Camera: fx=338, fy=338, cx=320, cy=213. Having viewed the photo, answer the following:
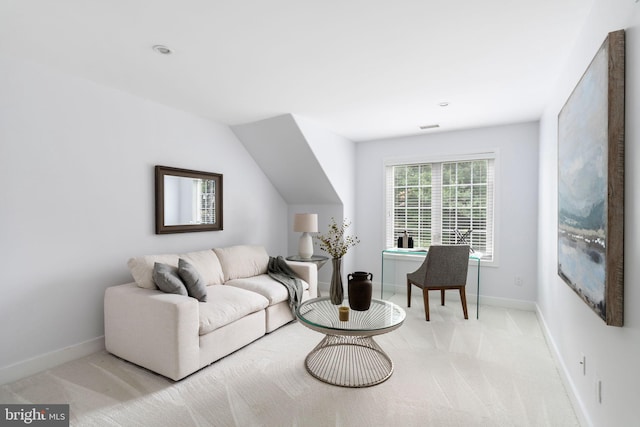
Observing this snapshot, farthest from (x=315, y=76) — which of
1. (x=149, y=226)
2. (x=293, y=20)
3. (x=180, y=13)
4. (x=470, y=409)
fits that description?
(x=470, y=409)

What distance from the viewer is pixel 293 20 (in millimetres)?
1988

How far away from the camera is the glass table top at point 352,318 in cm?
231

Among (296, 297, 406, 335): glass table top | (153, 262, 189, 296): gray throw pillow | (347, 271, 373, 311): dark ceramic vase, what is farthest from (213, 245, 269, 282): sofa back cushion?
(347, 271, 373, 311): dark ceramic vase

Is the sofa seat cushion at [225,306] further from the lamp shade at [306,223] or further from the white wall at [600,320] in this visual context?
the white wall at [600,320]

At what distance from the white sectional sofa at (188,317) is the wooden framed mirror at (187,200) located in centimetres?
42

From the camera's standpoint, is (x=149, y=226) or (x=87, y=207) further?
(x=149, y=226)

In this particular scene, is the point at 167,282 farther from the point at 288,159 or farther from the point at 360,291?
the point at 288,159

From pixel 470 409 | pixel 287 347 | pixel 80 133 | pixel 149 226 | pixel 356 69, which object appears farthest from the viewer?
pixel 149 226

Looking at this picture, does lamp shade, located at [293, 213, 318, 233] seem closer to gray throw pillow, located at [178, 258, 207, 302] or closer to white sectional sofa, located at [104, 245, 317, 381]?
white sectional sofa, located at [104, 245, 317, 381]

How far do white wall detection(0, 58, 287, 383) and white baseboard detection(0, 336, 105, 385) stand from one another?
12 millimetres

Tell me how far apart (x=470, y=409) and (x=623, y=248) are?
1.37m

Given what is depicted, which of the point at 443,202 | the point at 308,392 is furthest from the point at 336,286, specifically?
the point at 443,202

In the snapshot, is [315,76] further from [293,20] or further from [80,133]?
[80,133]

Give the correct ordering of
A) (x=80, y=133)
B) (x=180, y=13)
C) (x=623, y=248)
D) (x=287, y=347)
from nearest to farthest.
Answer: (x=623, y=248)
(x=180, y=13)
(x=80, y=133)
(x=287, y=347)
